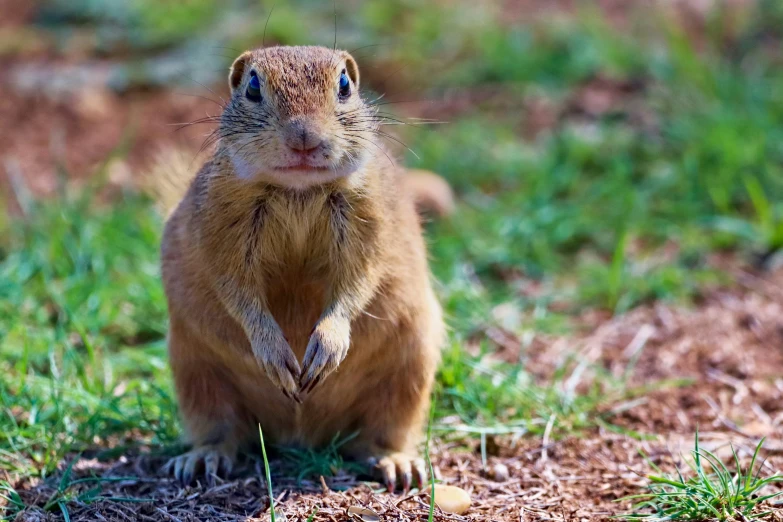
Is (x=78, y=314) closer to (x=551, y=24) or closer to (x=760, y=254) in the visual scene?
(x=760, y=254)

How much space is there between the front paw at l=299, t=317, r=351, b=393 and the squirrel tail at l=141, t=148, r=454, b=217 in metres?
1.36

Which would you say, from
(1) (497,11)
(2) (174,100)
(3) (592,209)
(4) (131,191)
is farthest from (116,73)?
(3) (592,209)

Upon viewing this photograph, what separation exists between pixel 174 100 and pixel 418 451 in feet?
15.7

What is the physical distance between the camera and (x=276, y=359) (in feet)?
10.8

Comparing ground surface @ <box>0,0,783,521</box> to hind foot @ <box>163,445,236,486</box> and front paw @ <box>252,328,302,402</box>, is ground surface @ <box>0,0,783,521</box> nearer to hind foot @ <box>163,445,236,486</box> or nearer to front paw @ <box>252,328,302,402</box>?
hind foot @ <box>163,445,236,486</box>

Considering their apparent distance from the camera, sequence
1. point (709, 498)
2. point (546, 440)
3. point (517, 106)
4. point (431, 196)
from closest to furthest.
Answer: point (709, 498) → point (546, 440) → point (431, 196) → point (517, 106)

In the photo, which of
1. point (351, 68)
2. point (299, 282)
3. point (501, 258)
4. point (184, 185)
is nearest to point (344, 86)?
point (351, 68)

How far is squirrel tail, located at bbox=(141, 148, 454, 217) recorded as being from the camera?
441 centimetres

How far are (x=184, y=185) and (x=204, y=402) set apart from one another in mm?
1098

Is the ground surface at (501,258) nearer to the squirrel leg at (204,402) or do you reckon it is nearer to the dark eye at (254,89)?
the squirrel leg at (204,402)

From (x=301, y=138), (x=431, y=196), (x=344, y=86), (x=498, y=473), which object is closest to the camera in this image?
(x=301, y=138)

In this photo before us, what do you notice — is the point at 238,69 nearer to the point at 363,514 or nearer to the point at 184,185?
the point at 184,185

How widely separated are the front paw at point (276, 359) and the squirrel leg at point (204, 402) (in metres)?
0.41

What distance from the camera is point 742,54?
314 inches
